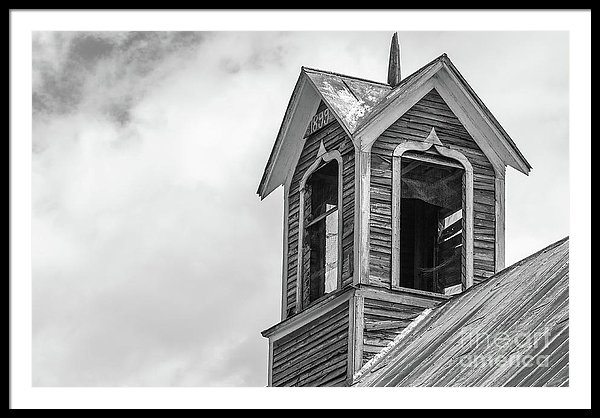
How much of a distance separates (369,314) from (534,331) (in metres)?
4.98


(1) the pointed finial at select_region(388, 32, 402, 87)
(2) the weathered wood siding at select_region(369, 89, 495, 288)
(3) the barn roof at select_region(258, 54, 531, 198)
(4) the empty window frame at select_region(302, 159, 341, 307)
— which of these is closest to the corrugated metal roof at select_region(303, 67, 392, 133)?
(3) the barn roof at select_region(258, 54, 531, 198)

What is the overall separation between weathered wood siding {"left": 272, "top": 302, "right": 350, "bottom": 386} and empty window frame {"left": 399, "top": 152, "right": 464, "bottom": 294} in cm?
172

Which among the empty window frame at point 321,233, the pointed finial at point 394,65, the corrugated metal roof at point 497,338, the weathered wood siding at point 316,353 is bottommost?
the corrugated metal roof at point 497,338

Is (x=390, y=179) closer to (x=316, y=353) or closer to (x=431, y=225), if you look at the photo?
(x=431, y=225)

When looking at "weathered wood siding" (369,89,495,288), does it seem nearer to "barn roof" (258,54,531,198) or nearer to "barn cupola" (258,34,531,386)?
"barn cupola" (258,34,531,386)

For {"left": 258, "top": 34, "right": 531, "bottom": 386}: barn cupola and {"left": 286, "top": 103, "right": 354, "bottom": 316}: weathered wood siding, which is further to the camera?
{"left": 286, "top": 103, "right": 354, "bottom": 316}: weathered wood siding

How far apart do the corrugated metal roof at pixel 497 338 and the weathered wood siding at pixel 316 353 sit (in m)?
0.63

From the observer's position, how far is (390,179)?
886 inches

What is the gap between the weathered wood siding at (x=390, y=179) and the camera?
72.4ft

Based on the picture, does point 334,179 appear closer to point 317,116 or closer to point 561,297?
point 317,116

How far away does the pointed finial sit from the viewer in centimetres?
2406

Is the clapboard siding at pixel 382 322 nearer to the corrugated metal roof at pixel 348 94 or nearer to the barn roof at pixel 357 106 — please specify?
the barn roof at pixel 357 106

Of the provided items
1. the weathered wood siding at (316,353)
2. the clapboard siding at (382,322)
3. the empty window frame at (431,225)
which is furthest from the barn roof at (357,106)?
the weathered wood siding at (316,353)

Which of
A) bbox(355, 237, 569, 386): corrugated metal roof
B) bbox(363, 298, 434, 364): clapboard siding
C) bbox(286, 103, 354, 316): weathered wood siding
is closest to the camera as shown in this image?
bbox(355, 237, 569, 386): corrugated metal roof
